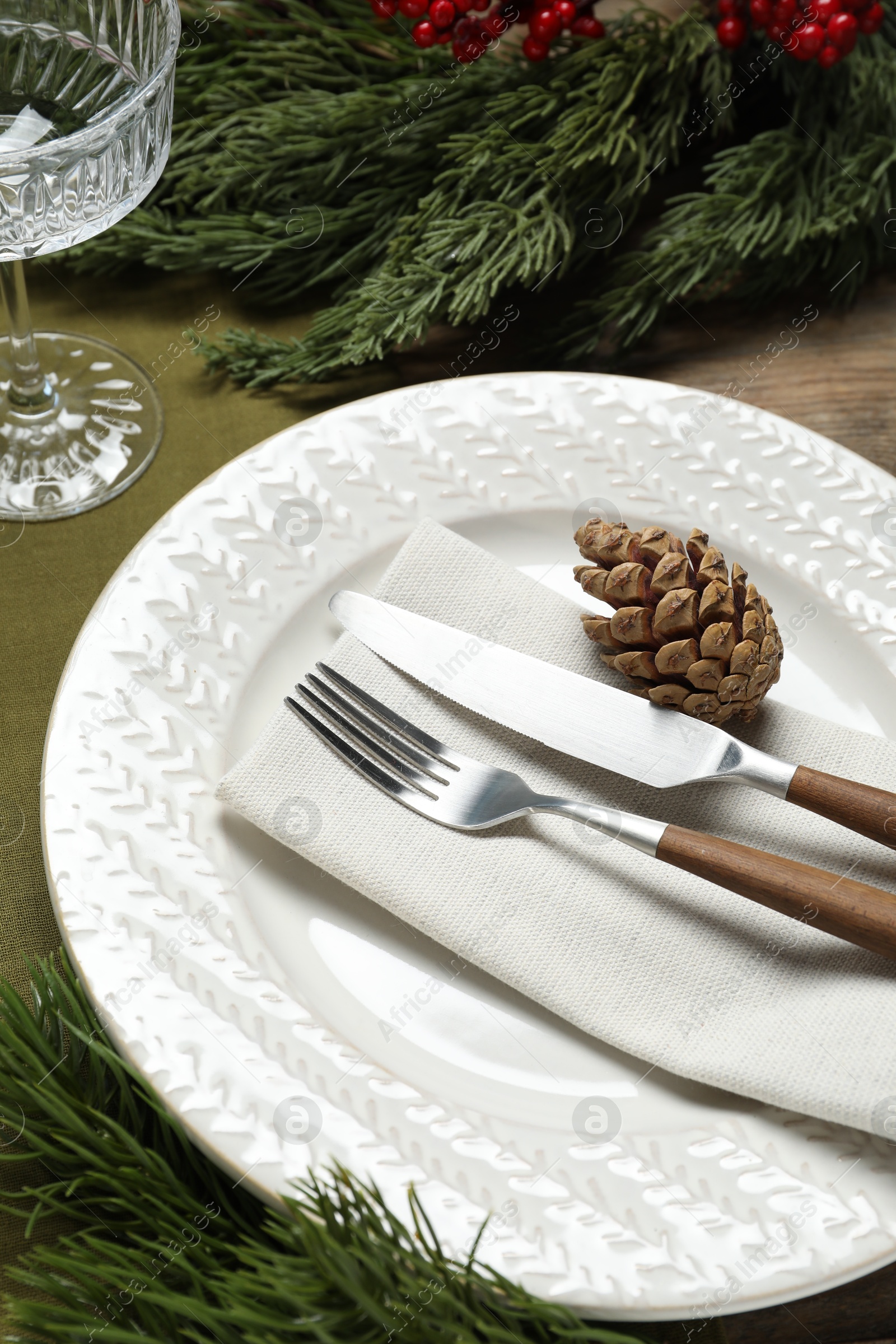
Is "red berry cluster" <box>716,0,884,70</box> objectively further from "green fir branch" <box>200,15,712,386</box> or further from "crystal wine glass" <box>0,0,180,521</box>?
"crystal wine glass" <box>0,0,180,521</box>

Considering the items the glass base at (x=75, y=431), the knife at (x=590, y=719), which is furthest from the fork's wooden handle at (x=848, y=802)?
the glass base at (x=75, y=431)

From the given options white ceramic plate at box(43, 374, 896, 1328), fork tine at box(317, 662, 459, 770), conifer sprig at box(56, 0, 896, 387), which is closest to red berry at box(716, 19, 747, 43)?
conifer sprig at box(56, 0, 896, 387)

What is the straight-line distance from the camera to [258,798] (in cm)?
79

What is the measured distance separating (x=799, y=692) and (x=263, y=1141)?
527 millimetres

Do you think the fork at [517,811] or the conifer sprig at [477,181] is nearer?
the fork at [517,811]

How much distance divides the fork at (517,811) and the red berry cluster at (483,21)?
2.17 feet

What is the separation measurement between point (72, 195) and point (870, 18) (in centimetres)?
80

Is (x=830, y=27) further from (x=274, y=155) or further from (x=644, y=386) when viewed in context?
(x=274, y=155)

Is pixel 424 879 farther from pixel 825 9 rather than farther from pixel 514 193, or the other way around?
pixel 825 9

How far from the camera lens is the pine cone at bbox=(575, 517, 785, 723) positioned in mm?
782

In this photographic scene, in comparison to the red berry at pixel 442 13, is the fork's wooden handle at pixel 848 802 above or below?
below

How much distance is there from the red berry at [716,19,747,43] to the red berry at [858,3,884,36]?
114mm

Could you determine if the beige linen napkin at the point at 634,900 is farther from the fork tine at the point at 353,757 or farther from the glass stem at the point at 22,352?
the glass stem at the point at 22,352

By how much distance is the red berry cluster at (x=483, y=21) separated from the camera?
107 centimetres
